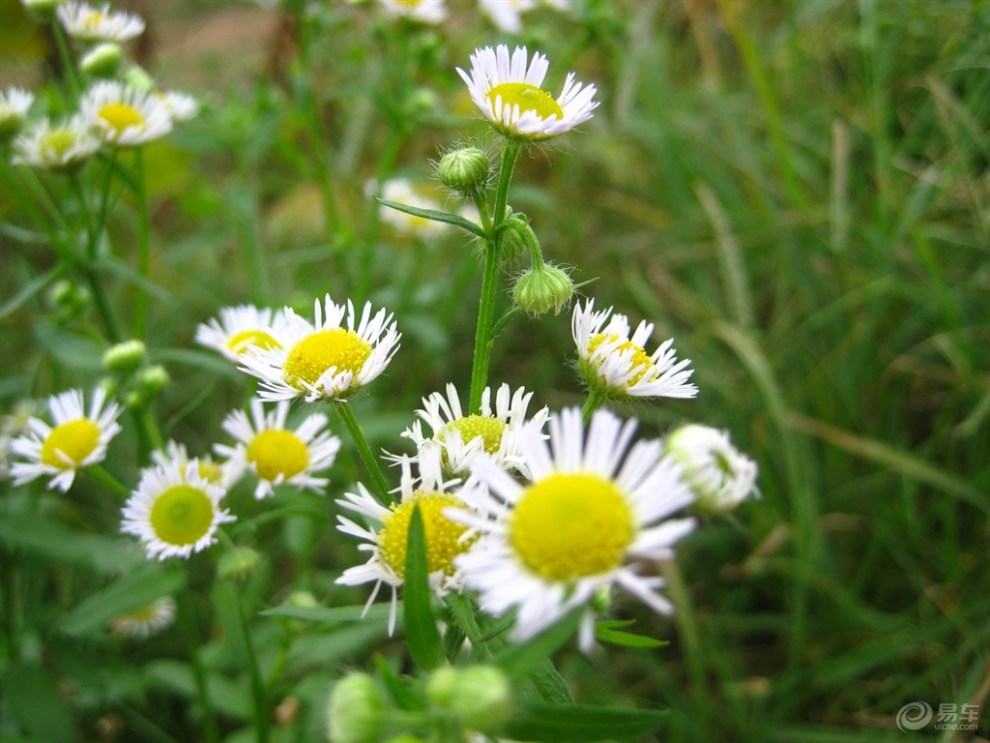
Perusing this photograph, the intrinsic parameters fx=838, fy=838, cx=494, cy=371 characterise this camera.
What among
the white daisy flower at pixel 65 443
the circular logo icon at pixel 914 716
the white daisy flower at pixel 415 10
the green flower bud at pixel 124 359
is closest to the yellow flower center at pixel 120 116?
the green flower bud at pixel 124 359

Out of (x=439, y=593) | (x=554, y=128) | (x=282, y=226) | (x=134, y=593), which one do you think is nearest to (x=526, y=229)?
(x=554, y=128)

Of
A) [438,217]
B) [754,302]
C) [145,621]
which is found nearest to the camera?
[438,217]

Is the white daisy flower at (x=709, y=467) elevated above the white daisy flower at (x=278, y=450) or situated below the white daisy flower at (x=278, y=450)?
below

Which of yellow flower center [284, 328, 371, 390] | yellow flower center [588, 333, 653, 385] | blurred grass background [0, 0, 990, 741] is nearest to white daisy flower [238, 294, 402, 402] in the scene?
yellow flower center [284, 328, 371, 390]

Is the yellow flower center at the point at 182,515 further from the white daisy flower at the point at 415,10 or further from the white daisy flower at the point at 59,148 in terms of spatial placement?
the white daisy flower at the point at 415,10

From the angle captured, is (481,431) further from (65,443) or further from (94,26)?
(94,26)

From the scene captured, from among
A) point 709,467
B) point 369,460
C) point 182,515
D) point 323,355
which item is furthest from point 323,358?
point 709,467

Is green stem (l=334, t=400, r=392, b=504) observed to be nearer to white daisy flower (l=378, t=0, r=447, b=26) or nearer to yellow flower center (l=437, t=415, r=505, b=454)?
yellow flower center (l=437, t=415, r=505, b=454)
